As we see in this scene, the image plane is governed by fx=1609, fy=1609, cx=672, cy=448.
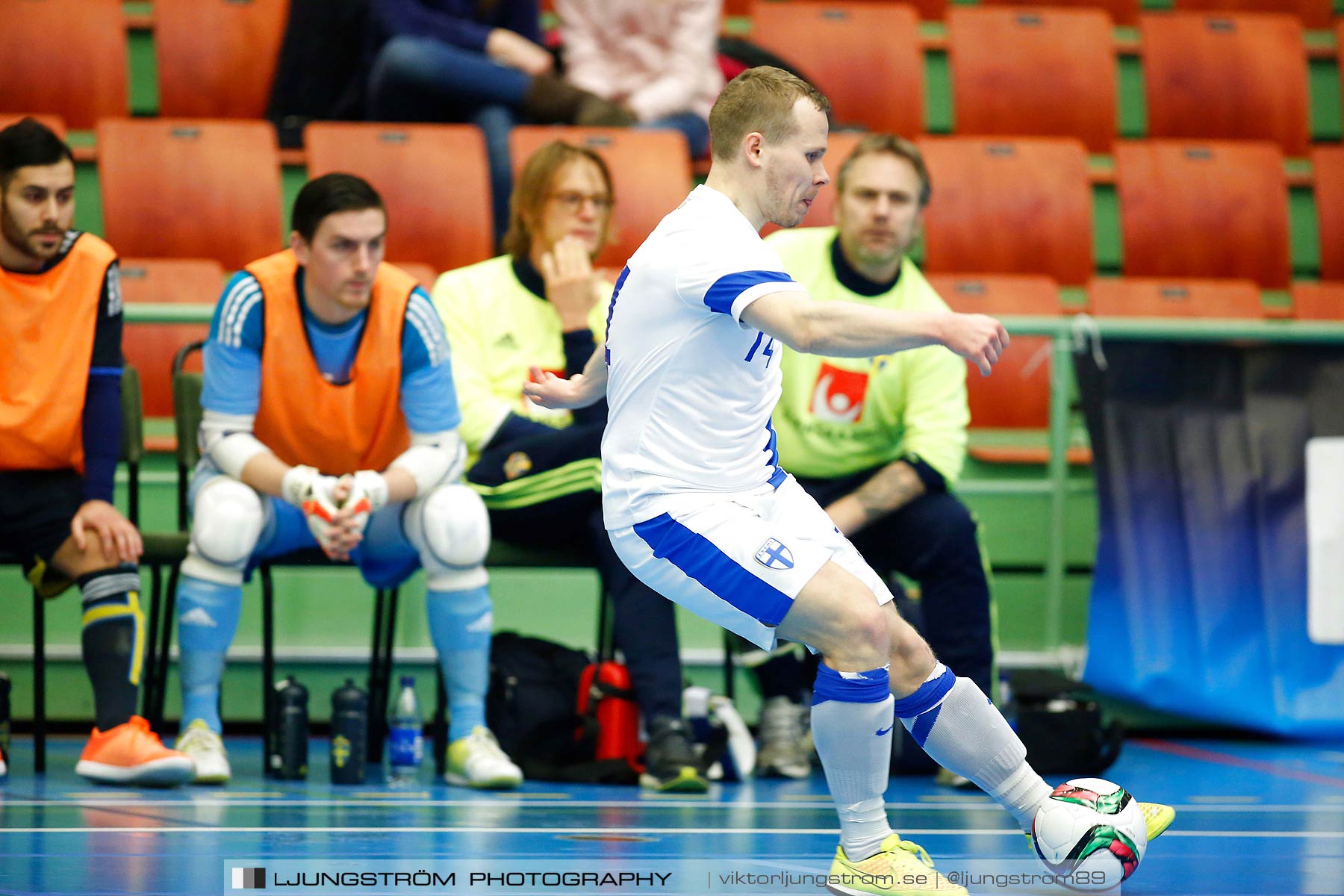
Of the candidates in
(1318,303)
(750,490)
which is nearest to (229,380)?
(750,490)

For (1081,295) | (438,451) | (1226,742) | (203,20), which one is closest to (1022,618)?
(1226,742)

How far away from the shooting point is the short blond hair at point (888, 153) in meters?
4.77

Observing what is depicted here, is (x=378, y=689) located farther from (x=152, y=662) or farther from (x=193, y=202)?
(x=193, y=202)

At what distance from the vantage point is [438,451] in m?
4.45

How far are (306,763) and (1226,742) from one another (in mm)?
3057

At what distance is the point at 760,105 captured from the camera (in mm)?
2955

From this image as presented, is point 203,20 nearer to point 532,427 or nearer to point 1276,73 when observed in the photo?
point 532,427

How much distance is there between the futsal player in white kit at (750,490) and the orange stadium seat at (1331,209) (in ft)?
16.1

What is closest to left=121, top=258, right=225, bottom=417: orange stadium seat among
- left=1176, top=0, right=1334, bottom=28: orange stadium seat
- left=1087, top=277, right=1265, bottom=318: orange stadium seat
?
left=1087, top=277, right=1265, bottom=318: orange stadium seat

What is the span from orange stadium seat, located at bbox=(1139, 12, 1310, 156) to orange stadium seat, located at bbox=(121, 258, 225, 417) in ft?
14.7

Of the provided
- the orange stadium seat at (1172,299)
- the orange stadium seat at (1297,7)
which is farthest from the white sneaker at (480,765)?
the orange stadium seat at (1297,7)

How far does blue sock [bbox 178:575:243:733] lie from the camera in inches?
170

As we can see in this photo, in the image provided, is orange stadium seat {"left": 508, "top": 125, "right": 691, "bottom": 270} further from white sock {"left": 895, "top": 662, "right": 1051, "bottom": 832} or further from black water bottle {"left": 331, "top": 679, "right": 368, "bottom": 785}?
white sock {"left": 895, "top": 662, "right": 1051, "bottom": 832}

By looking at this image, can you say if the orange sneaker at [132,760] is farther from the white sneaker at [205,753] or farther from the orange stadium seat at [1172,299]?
the orange stadium seat at [1172,299]
